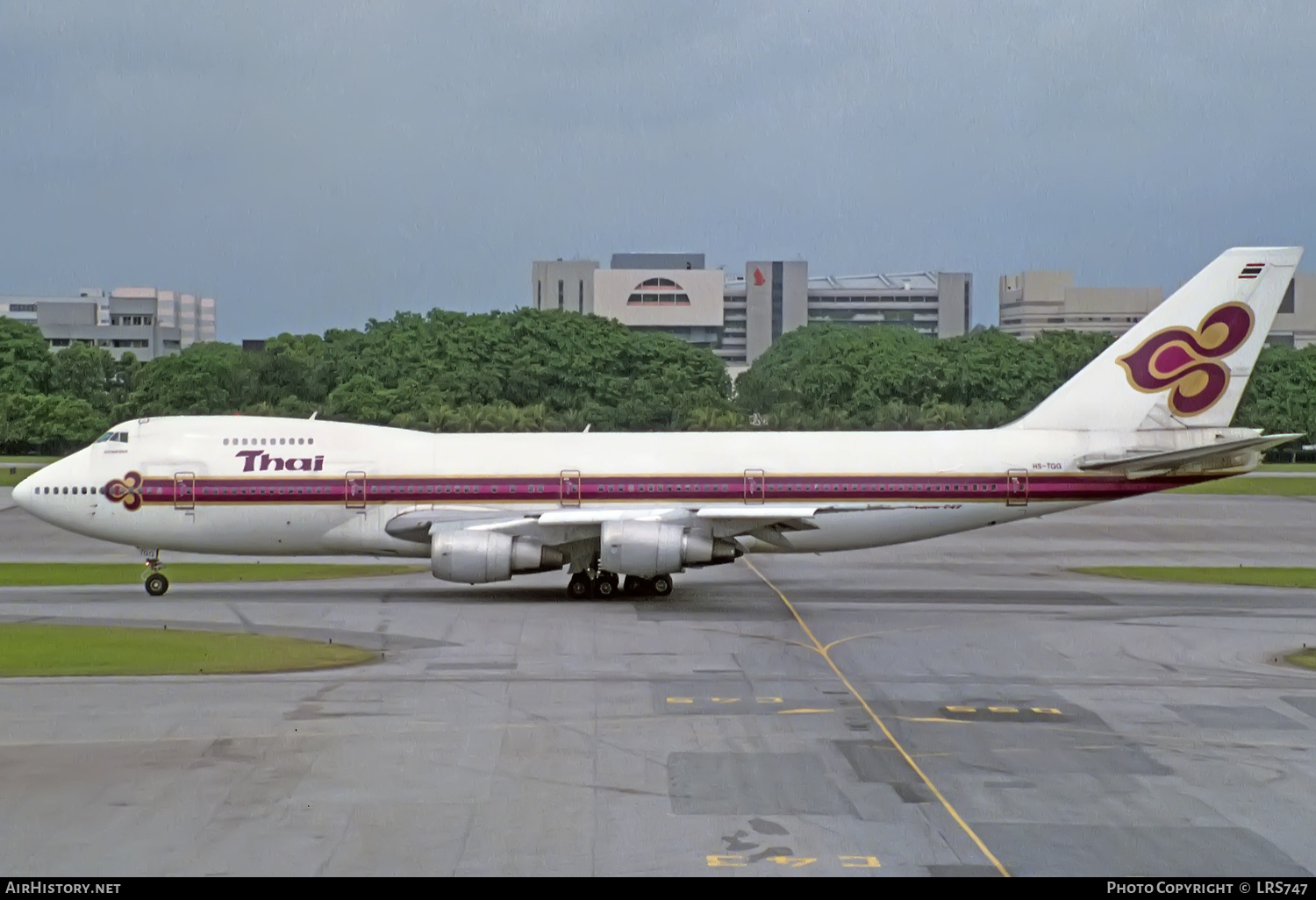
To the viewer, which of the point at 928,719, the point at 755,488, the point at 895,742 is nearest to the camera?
the point at 895,742

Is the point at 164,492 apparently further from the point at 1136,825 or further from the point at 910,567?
the point at 1136,825

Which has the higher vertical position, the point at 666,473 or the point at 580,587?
the point at 666,473

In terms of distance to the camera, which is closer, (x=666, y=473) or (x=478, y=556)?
(x=478, y=556)

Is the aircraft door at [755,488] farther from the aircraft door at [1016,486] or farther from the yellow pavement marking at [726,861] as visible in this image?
the yellow pavement marking at [726,861]

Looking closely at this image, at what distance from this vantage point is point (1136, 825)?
16812 millimetres

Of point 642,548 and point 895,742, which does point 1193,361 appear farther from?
point 895,742

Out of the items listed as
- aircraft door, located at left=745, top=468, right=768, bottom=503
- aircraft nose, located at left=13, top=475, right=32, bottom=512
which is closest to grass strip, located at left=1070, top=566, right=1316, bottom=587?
aircraft door, located at left=745, top=468, right=768, bottom=503

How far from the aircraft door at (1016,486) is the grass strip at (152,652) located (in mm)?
17447

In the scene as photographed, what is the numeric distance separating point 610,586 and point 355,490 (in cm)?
667

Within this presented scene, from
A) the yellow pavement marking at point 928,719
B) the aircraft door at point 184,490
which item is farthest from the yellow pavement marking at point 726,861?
the aircraft door at point 184,490

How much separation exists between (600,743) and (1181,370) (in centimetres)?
2447

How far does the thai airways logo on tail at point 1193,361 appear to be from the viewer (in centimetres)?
4000

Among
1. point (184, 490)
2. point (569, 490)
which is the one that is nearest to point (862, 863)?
point (569, 490)

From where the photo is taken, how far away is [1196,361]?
132 ft
